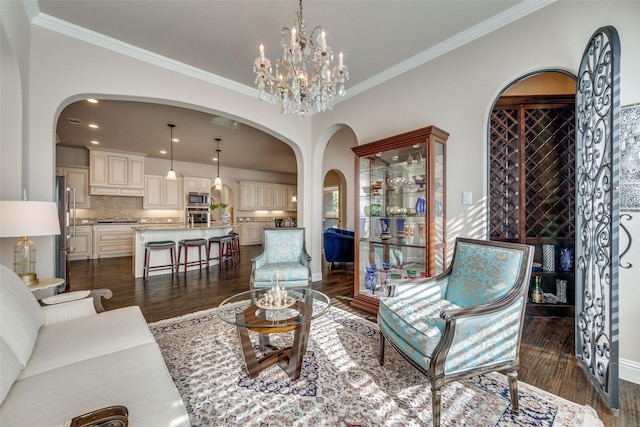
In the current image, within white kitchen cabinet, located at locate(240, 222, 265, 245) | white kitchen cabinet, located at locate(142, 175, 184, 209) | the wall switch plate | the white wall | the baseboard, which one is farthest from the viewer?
white kitchen cabinet, located at locate(240, 222, 265, 245)

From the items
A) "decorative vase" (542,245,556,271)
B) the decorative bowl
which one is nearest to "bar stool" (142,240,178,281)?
the decorative bowl

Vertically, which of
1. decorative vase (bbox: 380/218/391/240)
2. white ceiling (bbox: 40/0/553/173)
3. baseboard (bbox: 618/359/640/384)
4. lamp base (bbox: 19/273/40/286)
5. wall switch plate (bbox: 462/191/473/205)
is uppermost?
white ceiling (bbox: 40/0/553/173)

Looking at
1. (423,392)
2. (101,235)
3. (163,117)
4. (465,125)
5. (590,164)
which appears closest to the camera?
(423,392)

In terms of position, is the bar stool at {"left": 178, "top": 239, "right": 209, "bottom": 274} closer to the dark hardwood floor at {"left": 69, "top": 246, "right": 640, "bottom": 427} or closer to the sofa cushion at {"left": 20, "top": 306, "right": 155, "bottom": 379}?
the dark hardwood floor at {"left": 69, "top": 246, "right": 640, "bottom": 427}

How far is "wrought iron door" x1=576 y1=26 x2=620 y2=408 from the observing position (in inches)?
62.4

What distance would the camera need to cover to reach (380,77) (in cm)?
348

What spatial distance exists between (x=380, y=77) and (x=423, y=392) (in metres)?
3.50

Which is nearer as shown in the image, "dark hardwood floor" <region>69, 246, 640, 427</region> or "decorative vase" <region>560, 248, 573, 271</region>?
"dark hardwood floor" <region>69, 246, 640, 427</region>

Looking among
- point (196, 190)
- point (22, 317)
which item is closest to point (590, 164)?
A: point (22, 317)

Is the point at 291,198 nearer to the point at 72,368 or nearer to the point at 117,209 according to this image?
the point at 117,209

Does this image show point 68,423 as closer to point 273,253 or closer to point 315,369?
point 315,369

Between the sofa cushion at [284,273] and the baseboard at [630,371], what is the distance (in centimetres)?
277

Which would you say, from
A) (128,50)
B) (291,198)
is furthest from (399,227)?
(291,198)

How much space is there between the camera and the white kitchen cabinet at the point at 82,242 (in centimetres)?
668
